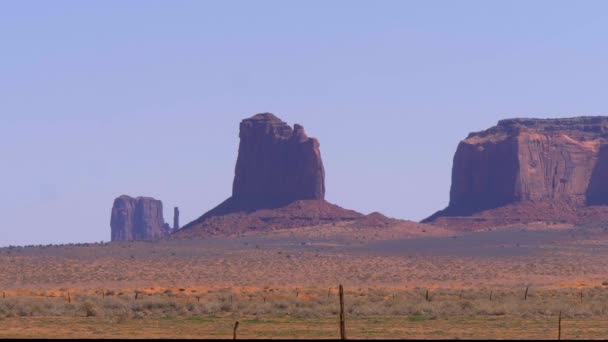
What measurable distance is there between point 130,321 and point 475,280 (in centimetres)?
4116

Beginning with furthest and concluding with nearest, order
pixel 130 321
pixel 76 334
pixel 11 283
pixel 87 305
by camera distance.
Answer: pixel 11 283 → pixel 87 305 → pixel 130 321 → pixel 76 334

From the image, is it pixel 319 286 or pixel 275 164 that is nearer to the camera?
pixel 319 286

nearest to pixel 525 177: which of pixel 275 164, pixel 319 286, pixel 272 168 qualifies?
pixel 275 164

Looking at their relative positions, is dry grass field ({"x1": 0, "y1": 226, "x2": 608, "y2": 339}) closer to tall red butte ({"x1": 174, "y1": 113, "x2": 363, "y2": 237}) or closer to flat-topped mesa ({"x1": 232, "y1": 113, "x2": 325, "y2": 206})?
tall red butte ({"x1": 174, "y1": 113, "x2": 363, "y2": 237})

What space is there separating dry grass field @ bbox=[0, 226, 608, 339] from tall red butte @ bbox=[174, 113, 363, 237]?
37.3 ft

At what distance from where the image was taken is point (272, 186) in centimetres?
15675

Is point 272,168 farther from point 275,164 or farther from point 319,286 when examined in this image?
point 319,286

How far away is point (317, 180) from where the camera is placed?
15300 centimetres

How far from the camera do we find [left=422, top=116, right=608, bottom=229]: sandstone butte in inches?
5989

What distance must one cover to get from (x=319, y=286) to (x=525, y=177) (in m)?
82.6

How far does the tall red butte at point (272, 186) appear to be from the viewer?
480 ft

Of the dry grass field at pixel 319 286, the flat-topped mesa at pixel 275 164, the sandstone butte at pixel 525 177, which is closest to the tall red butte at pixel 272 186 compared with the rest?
the flat-topped mesa at pixel 275 164

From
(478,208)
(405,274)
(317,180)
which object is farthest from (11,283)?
(478,208)

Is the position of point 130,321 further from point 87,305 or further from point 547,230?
point 547,230
